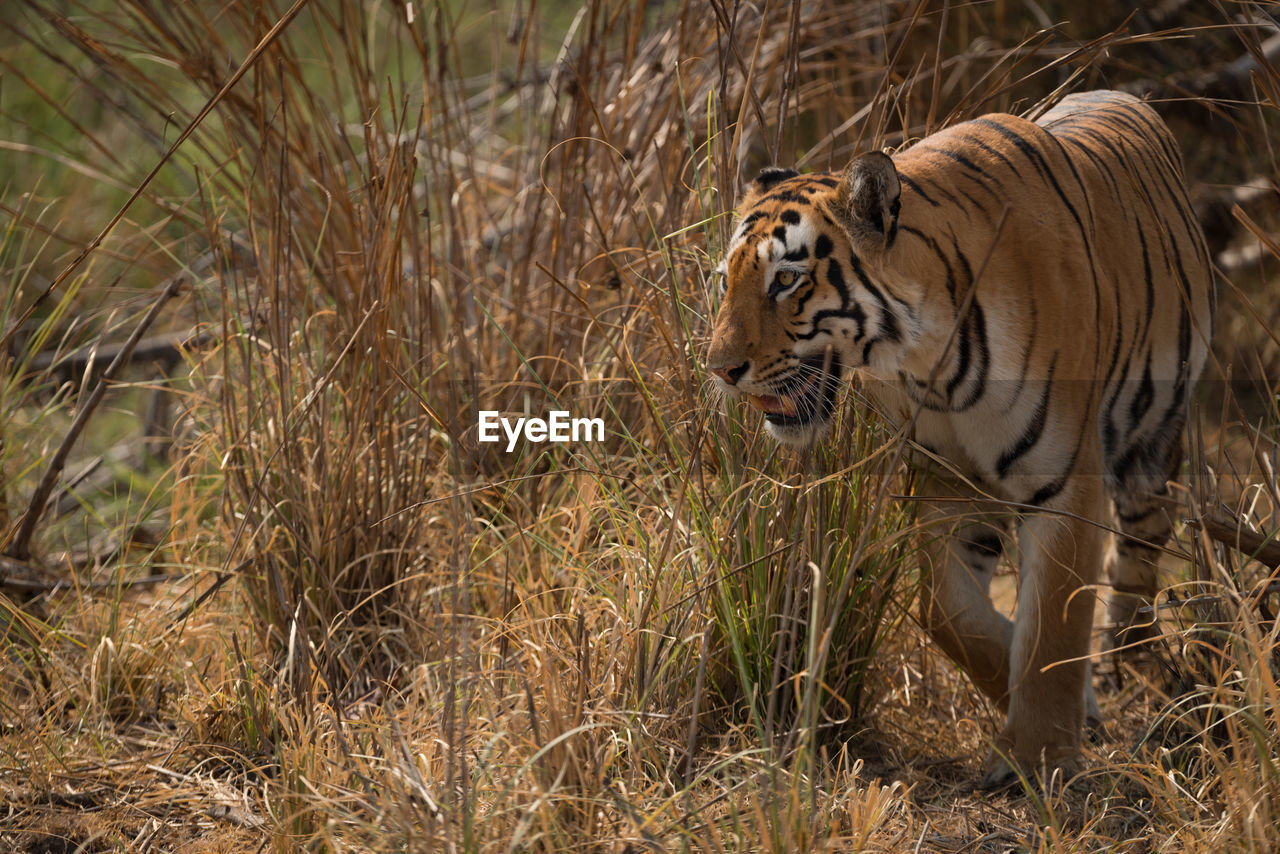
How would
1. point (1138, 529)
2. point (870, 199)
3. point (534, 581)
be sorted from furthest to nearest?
point (1138, 529), point (534, 581), point (870, 199)

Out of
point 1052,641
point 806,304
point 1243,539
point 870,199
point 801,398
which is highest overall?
point 870,199

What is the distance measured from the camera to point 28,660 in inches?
118

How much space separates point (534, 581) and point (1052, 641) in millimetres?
1231

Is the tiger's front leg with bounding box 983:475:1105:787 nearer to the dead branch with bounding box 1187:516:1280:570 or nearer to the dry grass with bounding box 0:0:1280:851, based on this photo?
the dry grass with bounding box 0:0:1280:851

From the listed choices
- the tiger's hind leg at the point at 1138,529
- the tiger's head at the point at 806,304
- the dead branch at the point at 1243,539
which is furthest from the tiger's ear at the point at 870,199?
the tiger's hind leg at the point at 1138,529

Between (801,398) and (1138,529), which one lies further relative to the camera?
(1138,529)

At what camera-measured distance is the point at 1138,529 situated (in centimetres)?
344

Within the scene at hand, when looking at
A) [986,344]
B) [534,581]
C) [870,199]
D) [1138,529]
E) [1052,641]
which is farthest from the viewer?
[1138,529]

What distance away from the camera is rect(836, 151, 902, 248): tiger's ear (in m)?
2.25

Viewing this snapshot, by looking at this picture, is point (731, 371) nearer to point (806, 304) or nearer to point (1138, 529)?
point (806, 304)

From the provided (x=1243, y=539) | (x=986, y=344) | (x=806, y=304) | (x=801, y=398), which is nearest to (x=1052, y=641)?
(x=1243, y=539)

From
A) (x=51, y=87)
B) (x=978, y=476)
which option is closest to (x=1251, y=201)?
(x=978, y=476)

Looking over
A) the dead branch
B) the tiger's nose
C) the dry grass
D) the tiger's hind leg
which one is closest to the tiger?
the tiger's nose

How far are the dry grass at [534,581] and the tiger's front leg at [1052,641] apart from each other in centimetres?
10
